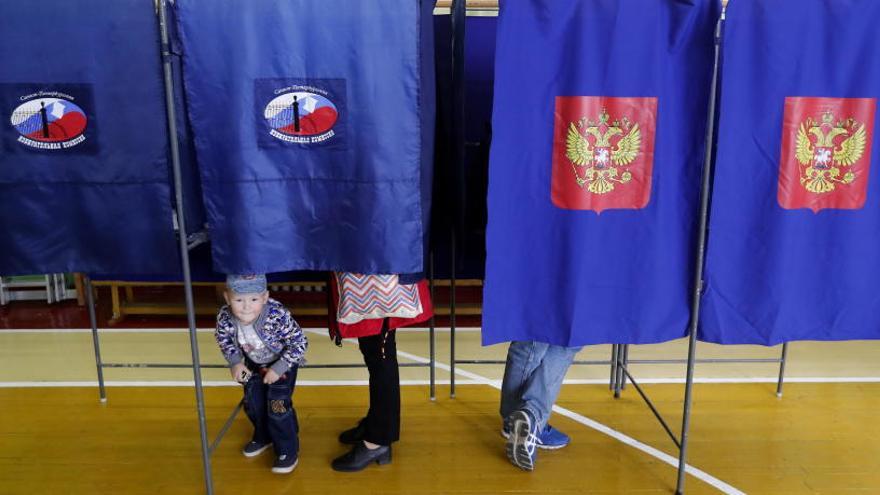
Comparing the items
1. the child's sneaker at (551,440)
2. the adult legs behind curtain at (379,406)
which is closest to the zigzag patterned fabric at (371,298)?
the adult legs behind curtain at (379,406)

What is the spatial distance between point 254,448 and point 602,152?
1.80 metres

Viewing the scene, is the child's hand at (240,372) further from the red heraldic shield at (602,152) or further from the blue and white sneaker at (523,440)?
the red heraldic shield at (602,152)

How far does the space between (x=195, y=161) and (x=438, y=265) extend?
1254 millimetres

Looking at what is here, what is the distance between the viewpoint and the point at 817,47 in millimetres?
1913

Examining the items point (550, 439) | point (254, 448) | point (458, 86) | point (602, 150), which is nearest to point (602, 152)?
point (602, 150)

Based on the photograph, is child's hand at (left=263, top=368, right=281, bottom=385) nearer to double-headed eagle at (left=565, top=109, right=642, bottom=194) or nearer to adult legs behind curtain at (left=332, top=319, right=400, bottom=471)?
adult legs behind curtain at (left=332, top=319, right=400, bottom=471)

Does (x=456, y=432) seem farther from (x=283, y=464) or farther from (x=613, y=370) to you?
(x=613, y=370)

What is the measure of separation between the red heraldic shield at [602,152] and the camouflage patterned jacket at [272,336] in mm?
1095

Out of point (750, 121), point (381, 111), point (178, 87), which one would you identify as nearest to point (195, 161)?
point (178, 87)

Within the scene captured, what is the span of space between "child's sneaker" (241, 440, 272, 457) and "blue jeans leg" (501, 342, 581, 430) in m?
1.07

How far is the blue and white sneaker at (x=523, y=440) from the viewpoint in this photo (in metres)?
2.30

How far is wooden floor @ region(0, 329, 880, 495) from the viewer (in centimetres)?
230

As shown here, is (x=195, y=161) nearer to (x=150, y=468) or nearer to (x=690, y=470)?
(x=150, y=468)

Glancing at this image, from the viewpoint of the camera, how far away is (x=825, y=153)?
78.2 inches
